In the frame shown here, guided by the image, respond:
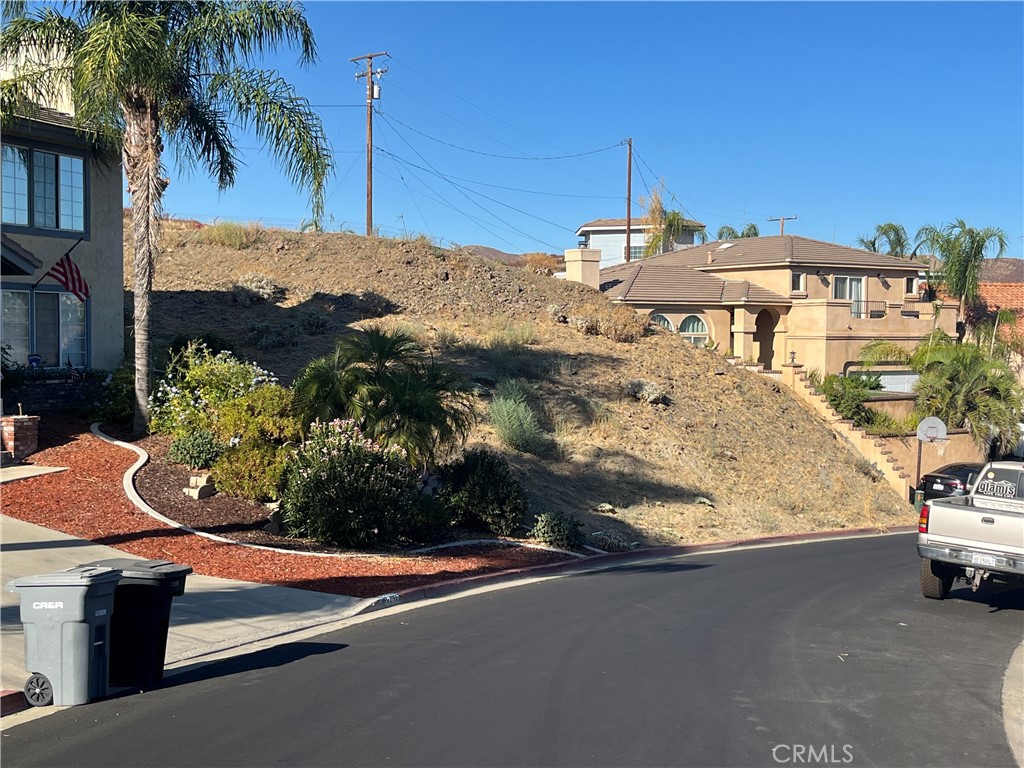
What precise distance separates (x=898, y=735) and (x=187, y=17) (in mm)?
17023

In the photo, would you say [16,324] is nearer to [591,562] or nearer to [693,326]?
[591,562]

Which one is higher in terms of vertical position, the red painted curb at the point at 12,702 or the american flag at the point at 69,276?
the american flag at the point at 69,276

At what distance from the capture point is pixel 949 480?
28.2m

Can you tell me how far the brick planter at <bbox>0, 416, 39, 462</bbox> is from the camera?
17328 mm

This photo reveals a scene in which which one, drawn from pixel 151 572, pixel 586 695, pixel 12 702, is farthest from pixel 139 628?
pixel 586 695

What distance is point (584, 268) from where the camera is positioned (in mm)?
42844

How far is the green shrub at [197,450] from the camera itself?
17516 millimetres

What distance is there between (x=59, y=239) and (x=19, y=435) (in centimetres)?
573

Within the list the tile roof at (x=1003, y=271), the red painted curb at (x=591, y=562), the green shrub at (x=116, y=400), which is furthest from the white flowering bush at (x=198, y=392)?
the tile roof at (x=1003, y=271)

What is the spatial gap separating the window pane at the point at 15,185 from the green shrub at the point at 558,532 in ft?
40.8

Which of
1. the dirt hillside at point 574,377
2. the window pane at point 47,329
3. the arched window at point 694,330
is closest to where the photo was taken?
the window pane at point 47,329

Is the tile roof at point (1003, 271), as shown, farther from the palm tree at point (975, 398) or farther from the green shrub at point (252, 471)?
the green shrub at point (252, 471)

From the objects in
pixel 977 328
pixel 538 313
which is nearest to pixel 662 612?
pixel 538 313

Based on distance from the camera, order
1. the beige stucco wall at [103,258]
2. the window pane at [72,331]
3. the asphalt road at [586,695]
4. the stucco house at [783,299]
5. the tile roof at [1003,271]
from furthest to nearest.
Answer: the tile roof at [1003,271], the stucco house at [783,299], the beige stucco wall at [103,258], the window pane at [72,331], the asphalt road at [586,695]
